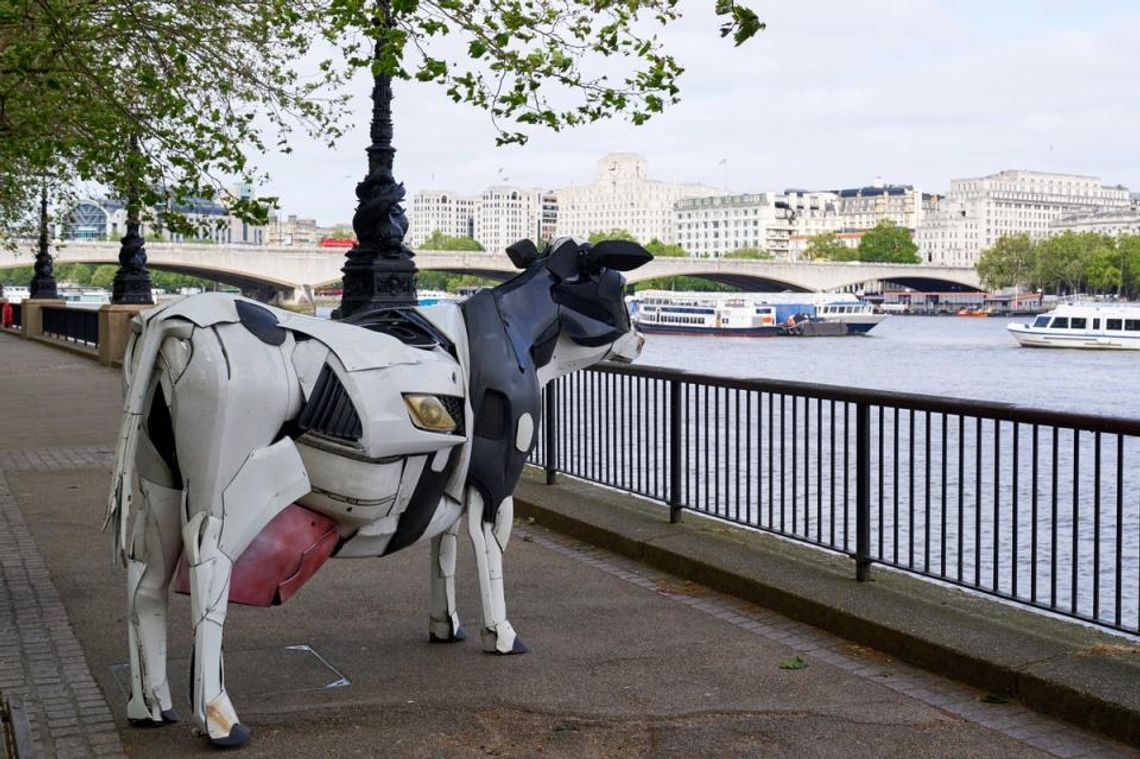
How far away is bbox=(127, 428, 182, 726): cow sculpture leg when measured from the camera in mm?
4598

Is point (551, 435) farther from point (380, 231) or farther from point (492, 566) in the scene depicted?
point (492, 566)

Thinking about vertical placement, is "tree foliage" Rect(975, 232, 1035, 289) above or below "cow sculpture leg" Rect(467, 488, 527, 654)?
above

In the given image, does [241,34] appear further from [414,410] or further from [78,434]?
[414,410]

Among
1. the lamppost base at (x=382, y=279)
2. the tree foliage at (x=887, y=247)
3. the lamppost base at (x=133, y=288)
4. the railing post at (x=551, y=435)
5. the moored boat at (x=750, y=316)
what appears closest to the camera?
the railing post at (x=551, y=435)

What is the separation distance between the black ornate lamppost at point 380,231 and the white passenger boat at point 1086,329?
2272 inches

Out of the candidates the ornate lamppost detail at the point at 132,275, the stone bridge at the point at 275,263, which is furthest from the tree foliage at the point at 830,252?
the ornate lamppost detail at the point at 132,275

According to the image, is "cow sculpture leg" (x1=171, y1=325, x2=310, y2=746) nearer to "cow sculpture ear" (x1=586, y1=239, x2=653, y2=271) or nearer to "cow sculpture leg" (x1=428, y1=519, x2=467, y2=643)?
"cow sculpture leg" (x1=428, y1=519, x2=467, y2=643)

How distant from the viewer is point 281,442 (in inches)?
177

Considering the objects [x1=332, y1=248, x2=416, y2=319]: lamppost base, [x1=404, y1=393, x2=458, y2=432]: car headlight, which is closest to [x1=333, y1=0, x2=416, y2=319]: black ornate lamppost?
[x1=332, y1=248, x2=416, y2=319]: lamppost base

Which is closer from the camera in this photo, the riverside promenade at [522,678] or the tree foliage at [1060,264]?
the riverside promenade at [522,678]

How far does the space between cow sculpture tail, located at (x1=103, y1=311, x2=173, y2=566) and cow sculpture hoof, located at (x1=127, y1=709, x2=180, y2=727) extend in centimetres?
55

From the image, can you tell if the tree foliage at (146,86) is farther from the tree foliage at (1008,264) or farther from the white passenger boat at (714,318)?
the tree foliage at (1008,264)

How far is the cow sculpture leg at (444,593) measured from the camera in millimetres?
5691

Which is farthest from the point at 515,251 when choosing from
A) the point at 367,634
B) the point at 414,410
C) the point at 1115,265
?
the point at 1115,265
